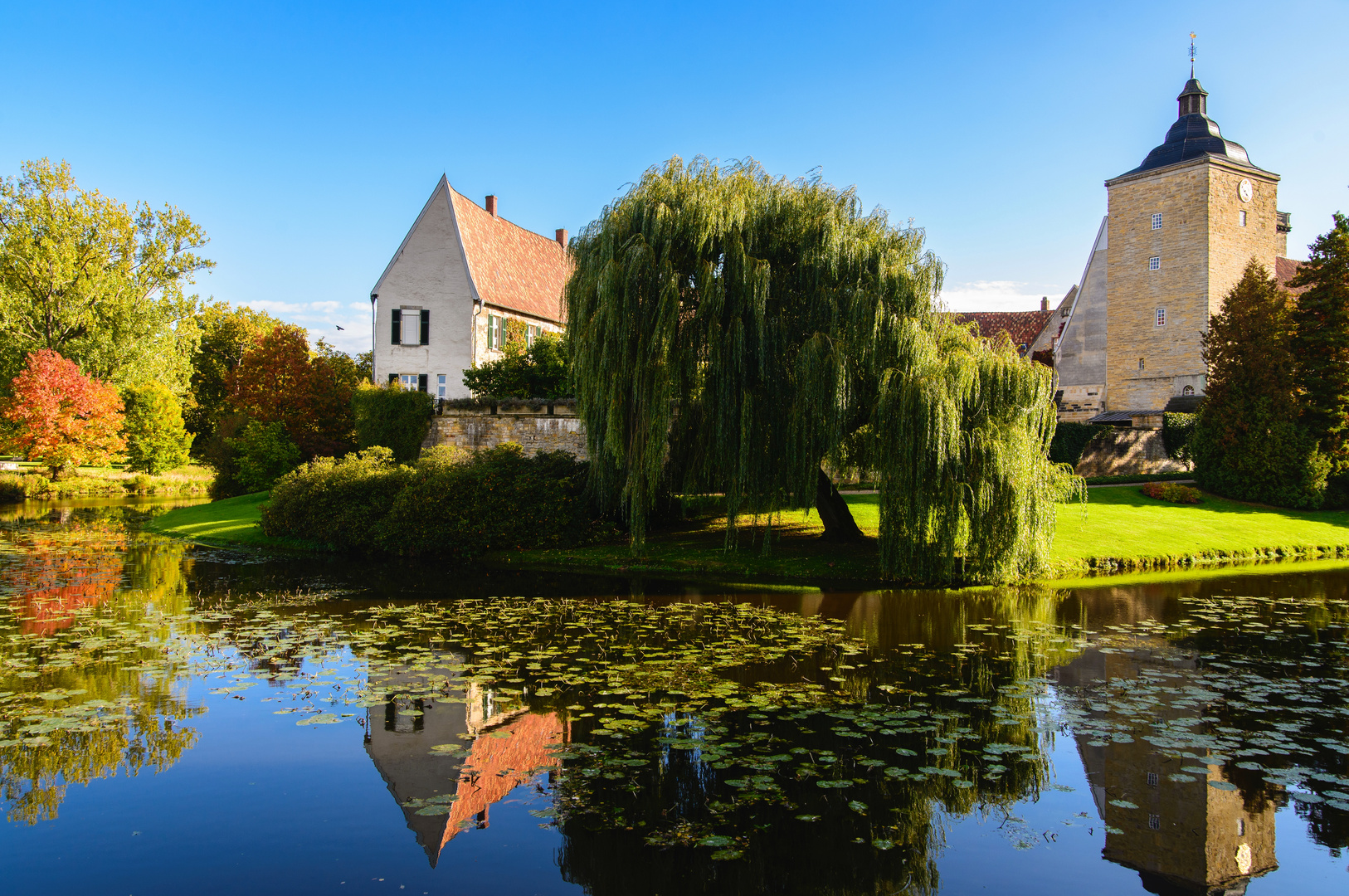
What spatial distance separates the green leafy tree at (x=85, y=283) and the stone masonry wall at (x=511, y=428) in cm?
2043

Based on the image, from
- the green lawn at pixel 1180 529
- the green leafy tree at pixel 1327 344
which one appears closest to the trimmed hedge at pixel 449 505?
the green lawn at pixel 1180 529

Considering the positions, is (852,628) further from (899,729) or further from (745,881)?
(745,881)

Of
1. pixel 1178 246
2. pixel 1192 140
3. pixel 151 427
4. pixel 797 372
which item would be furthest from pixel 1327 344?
pixel 151 427

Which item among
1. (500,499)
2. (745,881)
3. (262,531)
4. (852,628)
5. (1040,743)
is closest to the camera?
(745,881)

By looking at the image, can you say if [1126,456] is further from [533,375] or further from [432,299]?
[432,299]

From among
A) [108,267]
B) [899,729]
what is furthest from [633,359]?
[108,267]

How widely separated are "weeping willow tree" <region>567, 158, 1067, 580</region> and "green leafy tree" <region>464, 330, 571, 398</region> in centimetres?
1029

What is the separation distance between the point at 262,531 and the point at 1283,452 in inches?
1131

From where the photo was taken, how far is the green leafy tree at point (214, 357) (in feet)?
157

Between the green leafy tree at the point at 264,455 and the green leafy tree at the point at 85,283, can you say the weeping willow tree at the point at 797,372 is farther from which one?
the green leafy tree at the point at 85,283

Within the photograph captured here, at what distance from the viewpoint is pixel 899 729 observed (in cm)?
716

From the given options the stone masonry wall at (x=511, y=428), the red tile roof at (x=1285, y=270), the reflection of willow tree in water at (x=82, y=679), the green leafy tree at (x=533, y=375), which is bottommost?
the reflection of willow tree in water at (x=82, y=679)

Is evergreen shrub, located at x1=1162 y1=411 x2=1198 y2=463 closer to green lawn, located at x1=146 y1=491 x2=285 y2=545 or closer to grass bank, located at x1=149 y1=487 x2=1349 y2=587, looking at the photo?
grass bank, located at x1=149 y1=487 x2=1349 y2=587

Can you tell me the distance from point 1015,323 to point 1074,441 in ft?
68.0
